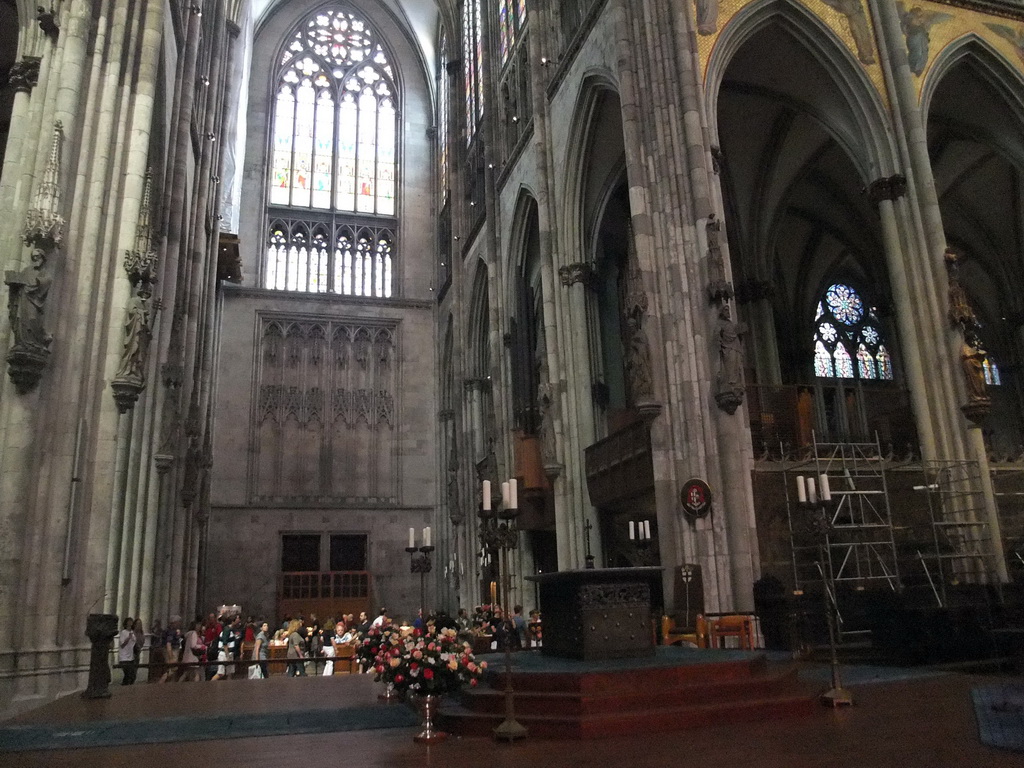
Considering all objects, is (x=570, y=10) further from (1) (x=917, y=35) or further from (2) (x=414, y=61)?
(2) (x=414, y=61)

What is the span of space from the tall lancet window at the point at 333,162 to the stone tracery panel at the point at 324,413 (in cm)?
219

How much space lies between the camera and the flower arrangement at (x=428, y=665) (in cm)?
628

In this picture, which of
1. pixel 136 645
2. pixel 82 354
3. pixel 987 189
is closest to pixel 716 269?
pixel 82 354

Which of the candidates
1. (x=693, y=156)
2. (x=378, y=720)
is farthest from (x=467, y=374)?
(x=378, y=720)

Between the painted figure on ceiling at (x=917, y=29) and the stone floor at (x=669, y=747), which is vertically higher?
the painted figure on ceiling at (x=917, y=29)

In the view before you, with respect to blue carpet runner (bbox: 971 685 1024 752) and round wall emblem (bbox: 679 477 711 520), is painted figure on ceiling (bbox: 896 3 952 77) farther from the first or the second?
blue carpet runner (bbox: 971 685 1024 752)

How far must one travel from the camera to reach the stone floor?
4742 millimetres

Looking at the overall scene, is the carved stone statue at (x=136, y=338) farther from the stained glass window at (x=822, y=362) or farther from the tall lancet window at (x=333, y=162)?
the stained glass window at (x=822, y=362)

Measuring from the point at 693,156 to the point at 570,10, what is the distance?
8.72m

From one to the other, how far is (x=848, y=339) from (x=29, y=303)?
25.7 metres

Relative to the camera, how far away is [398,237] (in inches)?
1312

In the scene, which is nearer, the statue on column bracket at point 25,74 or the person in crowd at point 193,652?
the statue on column bracket at point 25,74

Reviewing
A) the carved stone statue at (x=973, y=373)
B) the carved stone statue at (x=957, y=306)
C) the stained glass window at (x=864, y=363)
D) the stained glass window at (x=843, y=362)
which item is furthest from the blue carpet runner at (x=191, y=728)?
the stained glass window at (x=864, y=363)

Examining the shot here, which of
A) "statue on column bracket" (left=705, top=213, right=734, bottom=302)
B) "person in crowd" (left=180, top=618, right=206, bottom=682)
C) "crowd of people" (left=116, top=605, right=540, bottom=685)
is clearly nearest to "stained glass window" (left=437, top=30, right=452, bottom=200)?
"statue on column bracket" (left=705, top=213, right=734, bottom=302)
